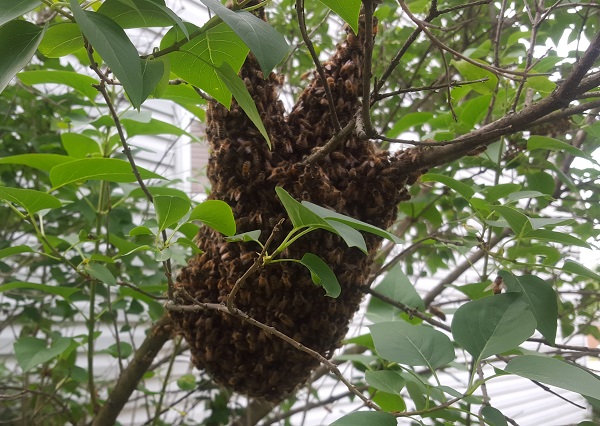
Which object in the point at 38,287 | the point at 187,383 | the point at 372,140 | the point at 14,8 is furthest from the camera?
the point at 187,383

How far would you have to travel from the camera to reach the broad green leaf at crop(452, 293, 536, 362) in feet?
1.39

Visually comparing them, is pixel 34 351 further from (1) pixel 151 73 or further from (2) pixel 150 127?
(1) pixel 151 73

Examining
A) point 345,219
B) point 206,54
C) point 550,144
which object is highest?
point 550,144

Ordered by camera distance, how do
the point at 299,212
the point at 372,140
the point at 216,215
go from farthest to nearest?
the point at 372,140, the point at 216,215, the point at 299,212

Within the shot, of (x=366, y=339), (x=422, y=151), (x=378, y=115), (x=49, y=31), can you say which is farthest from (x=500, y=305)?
(x=378, y=115)

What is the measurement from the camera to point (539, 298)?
1.64ft

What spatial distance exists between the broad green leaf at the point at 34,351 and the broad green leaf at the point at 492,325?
1.76 ft

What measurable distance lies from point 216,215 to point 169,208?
49 millimetres

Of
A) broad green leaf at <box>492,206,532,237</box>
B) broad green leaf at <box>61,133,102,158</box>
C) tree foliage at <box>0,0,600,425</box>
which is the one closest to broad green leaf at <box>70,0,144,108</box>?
tree foliage at <box>0,0,600,425</box>

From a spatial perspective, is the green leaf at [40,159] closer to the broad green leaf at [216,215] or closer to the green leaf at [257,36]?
the broad green leaf at [216,215]

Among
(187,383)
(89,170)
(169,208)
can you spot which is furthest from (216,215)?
(187,383)

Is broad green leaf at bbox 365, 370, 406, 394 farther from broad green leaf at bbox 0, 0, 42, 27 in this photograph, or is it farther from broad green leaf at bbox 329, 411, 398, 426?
broad green leaf at bbox 0, 0, 42, 27

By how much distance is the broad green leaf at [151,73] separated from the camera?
0.32 m

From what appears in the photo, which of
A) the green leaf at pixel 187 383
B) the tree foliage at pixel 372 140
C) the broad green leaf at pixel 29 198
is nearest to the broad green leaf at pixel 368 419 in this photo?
the tree foliage at pixel 372 140
